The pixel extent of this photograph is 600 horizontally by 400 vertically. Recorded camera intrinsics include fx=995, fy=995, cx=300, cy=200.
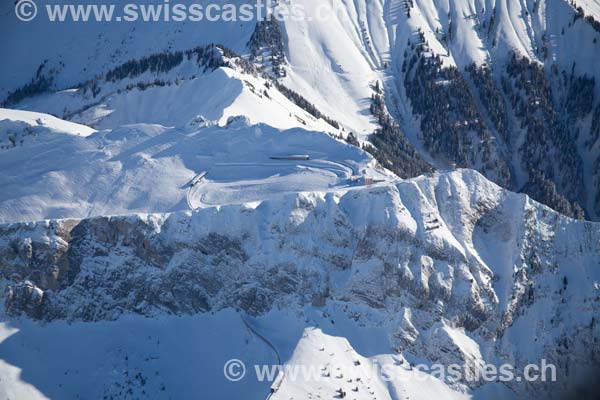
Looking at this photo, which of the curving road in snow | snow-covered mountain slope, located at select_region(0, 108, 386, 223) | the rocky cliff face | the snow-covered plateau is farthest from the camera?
snow-covered mountain slope, located at select_region(0, 108, 386, 223)

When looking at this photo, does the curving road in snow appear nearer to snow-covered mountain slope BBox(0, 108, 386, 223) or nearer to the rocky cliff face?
snow-covered mountain slope BBox(0, 108, 386, 223)

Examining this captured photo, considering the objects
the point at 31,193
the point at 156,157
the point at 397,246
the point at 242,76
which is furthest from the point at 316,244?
the point at 242,76

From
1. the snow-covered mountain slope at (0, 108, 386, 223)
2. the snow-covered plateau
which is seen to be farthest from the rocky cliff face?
the snow-covered mountain slope at (0, 108, 386, 223)

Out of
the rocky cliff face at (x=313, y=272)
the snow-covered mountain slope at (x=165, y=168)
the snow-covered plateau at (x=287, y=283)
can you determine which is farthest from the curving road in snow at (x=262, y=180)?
Result: the rocky cliff face at (x=313, y=272)

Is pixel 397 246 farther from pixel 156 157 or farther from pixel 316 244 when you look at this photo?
pixel 156 157

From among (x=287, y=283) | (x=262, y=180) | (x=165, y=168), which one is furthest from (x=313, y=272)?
(x=165, y=168)

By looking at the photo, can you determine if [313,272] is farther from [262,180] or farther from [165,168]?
[165,168]

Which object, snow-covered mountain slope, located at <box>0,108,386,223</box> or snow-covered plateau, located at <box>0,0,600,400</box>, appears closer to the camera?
snow-covered plateau, located at <box>0,0,600,400</box>

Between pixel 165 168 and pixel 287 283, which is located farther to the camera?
pixel 165 168

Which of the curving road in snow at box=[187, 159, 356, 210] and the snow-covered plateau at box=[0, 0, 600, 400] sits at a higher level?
the curving road in snow at box=[187, 159, 356, 210]
